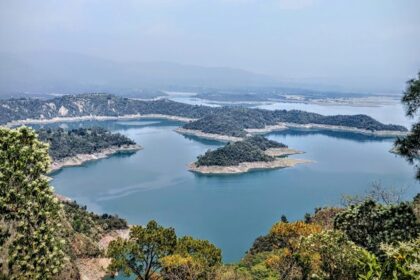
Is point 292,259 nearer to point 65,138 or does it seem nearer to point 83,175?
point 83,175

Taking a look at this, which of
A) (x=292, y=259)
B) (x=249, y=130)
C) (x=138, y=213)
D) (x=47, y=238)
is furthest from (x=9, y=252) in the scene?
(x=249, y=130)

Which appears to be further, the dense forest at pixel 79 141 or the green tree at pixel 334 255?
the dense forest at pixel 79 141

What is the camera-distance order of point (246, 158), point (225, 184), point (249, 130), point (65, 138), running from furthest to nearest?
point (249, 130), point (65, 138), point (246, 158), point (225, 184)

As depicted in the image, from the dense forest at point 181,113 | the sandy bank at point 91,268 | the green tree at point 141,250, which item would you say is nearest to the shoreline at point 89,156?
the dense forest at point 181,113

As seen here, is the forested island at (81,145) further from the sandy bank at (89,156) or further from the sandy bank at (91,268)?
the sandy bank at (91,268)

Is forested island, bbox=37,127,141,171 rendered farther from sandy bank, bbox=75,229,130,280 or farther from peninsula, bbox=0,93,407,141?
sandy bank, bbox=75,229,130,280

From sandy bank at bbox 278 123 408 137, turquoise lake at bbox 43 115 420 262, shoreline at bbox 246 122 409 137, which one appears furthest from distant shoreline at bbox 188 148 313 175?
sandy bank at bbox 278 123 408 137

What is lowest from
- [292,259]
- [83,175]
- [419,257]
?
[83,175]
